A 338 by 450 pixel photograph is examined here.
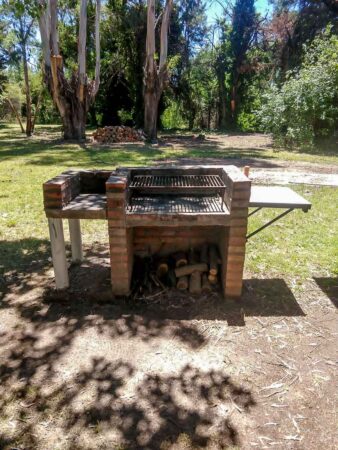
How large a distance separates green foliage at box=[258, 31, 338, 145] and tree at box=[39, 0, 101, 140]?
26.2 feet

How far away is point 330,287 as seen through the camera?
379 centimetres

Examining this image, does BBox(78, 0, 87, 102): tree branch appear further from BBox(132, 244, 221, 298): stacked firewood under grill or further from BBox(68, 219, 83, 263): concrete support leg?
BBox(132, 244, 221, 298): stacked firewood under grill

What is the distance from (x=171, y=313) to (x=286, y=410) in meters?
1.35

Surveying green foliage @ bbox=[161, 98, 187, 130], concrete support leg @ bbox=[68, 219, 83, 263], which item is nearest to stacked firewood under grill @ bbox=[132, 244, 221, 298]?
concrete support leg @ bbox=[68, 219, 83, 263]

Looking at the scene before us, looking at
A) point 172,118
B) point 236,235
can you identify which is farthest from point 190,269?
point 172,118

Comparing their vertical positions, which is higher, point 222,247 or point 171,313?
point 222,247

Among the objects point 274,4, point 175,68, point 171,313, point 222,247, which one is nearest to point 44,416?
point 171,313

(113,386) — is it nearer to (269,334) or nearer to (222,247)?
(269,334)

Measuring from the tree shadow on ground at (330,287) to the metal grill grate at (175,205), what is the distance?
1.48m

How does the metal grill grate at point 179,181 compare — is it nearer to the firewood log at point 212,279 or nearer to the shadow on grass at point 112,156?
the firewood log at point 212,279

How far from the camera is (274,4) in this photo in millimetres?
21000

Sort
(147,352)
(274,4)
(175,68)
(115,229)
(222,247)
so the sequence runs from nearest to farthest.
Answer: (147,352) → (115,229) → (222,247) → (274,4) → (175,68)

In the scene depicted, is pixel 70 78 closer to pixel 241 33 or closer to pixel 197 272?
pixel 241 33

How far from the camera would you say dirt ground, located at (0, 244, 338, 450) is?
2.07 m
